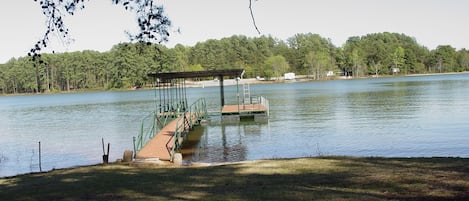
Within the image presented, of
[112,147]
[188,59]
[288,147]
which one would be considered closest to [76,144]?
[112,147]

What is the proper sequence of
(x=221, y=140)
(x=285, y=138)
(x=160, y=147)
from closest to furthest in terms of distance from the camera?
1. (x=160, y=147)
2. (x=285, y=138)
3. (x=221, y=140)

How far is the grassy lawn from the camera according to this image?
23.5 ft

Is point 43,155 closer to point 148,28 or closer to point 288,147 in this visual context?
point 288,147

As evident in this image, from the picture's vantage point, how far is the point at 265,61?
13362 cm

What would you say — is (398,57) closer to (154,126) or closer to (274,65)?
(274,65)

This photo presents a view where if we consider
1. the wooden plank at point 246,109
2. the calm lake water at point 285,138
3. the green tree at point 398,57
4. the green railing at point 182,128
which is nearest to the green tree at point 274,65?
the green tree at point 398,57

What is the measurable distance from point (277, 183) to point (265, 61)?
12603 centimetres

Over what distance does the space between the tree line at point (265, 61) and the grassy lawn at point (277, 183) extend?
370 feet

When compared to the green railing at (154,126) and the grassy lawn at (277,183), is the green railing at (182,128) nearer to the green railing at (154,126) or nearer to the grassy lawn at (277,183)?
the green railing at (154,126)

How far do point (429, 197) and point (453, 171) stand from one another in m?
2.08

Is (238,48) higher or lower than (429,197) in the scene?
higher

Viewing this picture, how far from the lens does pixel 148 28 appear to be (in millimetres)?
5789

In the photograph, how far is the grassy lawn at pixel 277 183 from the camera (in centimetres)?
716

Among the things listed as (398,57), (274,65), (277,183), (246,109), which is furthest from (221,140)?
(398,57)
